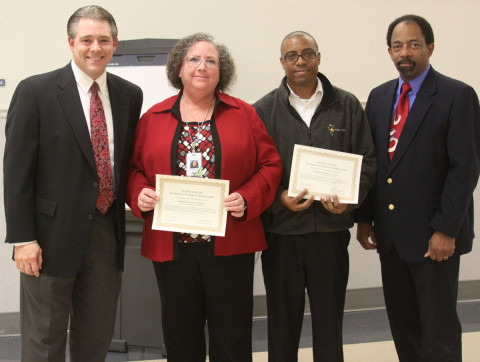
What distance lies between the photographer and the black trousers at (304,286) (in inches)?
87.6

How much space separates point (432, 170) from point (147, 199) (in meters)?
1.27

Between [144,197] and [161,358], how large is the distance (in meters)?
1.54

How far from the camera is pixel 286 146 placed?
225 centimetres

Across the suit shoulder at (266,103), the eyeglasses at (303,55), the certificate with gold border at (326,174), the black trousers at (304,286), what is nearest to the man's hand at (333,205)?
the certificate with gold border at (326,174)

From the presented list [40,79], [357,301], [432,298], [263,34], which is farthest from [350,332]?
[40,79]

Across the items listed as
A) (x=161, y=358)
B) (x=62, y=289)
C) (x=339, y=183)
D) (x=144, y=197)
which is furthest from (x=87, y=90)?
(x=161, y=358)

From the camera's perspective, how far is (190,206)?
2014 mm

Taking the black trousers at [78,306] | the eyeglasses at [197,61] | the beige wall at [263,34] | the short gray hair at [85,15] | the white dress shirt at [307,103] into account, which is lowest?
the black trousers at [78,306]

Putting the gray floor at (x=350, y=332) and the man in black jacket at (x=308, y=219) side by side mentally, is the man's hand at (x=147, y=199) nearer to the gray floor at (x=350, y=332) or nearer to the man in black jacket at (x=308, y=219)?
the man in black jacket at (x=308, y=219)

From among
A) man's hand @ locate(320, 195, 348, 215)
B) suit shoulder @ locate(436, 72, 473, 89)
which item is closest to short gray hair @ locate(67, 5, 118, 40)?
man's hand @ locate(320, 195, 348, 215)

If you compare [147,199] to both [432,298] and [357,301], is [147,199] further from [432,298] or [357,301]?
[357,301]

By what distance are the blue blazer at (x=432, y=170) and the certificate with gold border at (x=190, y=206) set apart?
2.70 ft

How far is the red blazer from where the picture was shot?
207cm

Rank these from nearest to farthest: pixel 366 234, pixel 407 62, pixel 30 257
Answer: pixel 30 257 < pixel 407 62 < pixel 366 234
